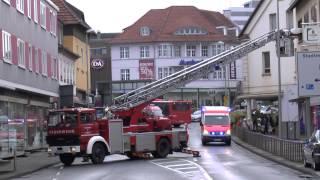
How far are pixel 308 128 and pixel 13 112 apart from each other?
17.6 meters

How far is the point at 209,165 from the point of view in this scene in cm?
3034

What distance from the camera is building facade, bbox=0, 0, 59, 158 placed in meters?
35.8

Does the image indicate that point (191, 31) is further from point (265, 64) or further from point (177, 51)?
point (265, 64)

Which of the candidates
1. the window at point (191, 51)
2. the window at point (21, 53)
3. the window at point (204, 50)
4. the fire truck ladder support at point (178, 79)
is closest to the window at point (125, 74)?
the window at point (191, 51)

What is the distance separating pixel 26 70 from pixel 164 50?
240ft

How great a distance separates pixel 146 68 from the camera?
115 meters

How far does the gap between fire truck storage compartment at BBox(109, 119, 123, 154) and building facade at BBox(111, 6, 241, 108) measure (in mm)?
76760

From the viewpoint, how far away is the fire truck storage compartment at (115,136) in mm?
34156

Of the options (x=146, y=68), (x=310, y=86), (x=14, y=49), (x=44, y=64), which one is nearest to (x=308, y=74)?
(x=310, y=86)

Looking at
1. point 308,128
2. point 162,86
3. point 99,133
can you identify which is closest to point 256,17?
point 308,128

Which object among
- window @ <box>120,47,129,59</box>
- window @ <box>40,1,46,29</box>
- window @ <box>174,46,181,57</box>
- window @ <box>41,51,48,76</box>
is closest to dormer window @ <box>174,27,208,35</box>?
window @ <box>174,46,181,57</box>

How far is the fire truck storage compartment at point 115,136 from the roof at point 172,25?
262 feet

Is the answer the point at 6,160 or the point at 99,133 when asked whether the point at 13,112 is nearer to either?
the point at 99,133

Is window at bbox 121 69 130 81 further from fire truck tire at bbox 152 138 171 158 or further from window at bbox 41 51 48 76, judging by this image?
fire truck tire at bbox 152 138 171 158
